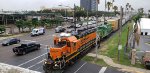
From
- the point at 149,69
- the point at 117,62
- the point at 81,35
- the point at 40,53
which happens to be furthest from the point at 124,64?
the point at 40,53

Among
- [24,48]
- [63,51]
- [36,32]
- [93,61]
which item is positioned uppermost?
[63,51]

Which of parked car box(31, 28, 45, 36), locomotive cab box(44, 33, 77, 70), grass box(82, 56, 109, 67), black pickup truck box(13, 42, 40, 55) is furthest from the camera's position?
parked car box(31, 28, 45, 36)

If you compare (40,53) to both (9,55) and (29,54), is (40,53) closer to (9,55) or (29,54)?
(29,54)

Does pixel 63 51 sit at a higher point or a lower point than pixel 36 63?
higher

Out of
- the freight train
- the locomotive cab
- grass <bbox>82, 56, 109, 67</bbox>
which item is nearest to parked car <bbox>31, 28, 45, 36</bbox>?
the freight train

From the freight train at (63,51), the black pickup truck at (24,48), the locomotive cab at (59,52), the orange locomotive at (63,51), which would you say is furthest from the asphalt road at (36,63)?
the locomotive cab at (59,52)

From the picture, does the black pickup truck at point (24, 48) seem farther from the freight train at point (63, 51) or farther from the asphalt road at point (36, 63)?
the freight train at point (63, 51)

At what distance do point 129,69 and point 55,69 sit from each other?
34.5 ft

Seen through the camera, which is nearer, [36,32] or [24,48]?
[24,48]

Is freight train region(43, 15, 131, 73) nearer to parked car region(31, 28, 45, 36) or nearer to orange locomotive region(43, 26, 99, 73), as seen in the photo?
orange locomotive region(43, 26, 99, 73)

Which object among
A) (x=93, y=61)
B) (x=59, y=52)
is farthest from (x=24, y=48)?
(x=59, y=52)

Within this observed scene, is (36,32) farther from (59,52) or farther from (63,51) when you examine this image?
(59,52)

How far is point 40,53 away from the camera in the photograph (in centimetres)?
4266

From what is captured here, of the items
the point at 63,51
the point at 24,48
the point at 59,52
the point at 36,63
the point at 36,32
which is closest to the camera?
the point at 59,52
